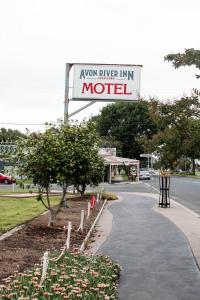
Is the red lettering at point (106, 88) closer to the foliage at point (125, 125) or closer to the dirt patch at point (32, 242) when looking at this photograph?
the dirt patch at point (32, 242)

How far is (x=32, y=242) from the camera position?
569 inches

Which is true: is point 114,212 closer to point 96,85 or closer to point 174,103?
point 96,85

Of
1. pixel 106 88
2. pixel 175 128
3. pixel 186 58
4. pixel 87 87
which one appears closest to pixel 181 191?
pixel 106 88

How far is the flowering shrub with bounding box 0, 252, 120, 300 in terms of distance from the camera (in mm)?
7719

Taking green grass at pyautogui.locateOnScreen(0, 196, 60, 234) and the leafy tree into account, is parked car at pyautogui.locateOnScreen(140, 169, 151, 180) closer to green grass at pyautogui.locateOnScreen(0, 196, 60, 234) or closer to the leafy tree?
green grass at pyautogui.locateOnScreen(0, 196, 60, 234)

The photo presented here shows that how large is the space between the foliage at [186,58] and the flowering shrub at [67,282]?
3.53 m

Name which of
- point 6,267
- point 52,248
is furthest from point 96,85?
point 6,267

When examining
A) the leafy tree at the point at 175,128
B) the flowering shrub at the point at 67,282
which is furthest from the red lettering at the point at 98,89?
the leafy tree at the point at 175,128

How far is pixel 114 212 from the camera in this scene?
25.2 m

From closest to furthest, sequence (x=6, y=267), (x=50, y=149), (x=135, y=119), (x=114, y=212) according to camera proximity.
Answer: (x=6, y=267), (x=50, y=149), (x=114, y=212), (x=135, y=119)

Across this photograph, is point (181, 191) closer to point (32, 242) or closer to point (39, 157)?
point (39, 157)

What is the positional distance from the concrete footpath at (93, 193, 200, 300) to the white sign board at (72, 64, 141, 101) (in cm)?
1144

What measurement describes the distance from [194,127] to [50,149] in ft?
26.3

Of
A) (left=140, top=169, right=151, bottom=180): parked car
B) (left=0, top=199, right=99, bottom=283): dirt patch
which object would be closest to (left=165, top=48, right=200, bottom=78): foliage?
(left=0, top=199, right=99, bottom=283): dirt patch
